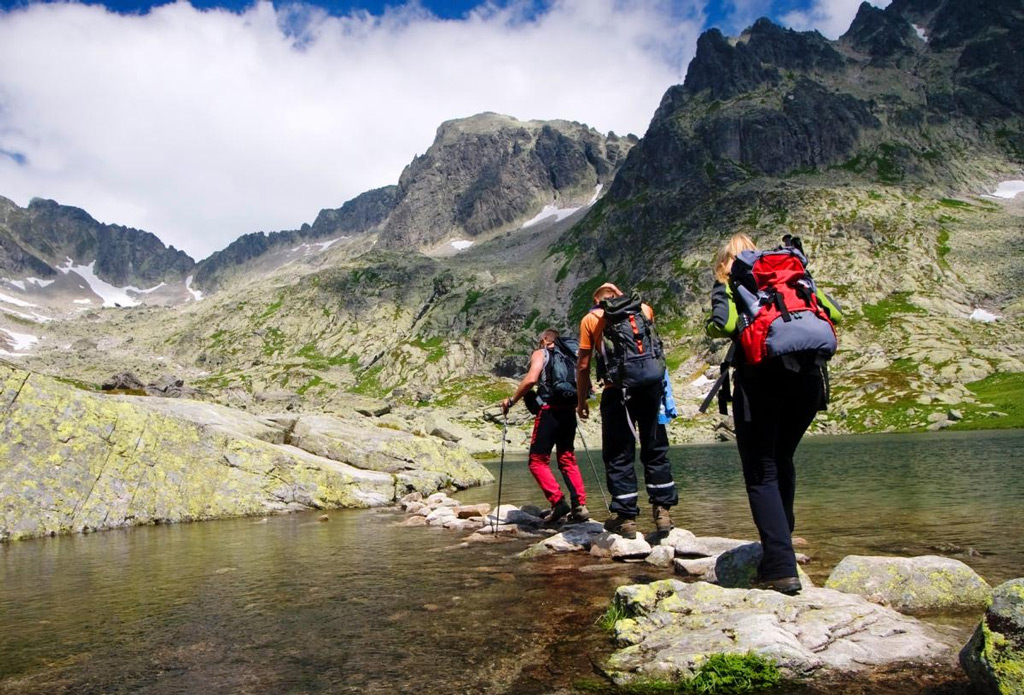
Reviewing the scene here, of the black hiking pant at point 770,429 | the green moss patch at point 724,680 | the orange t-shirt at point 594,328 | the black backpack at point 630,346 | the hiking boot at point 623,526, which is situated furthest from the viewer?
the hiking boot at point 623,526

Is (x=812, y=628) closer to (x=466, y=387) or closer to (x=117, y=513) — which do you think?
(x=117, y=513)

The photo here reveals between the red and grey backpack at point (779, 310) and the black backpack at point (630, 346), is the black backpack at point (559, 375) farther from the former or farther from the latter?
the red and grey backpack at point (779, 310)

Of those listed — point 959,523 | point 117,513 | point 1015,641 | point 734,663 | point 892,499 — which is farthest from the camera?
point 117,513

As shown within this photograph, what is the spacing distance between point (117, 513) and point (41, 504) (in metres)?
1.98

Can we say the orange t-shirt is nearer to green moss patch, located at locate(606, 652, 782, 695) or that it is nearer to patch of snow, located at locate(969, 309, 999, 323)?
green moss patch, located at locate(606, 652, 782, 695)

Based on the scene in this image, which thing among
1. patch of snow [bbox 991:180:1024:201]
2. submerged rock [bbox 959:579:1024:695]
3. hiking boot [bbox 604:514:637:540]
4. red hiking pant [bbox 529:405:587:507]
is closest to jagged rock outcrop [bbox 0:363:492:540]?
red hiking pant [bbox 529:405:587:507]

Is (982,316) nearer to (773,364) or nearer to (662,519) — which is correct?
(662,519)

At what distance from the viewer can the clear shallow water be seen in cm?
585

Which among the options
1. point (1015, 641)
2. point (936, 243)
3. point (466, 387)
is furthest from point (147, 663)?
point (936, 243)

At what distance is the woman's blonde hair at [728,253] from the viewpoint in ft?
25.3

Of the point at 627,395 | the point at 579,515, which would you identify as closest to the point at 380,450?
the point at 579,515

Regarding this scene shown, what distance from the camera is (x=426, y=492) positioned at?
86.1ft

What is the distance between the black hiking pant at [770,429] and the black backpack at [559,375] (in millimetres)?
5954

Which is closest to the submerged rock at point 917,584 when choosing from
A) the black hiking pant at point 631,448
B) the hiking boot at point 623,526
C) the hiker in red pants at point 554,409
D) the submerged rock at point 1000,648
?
the submerged rock at point 1000,648
